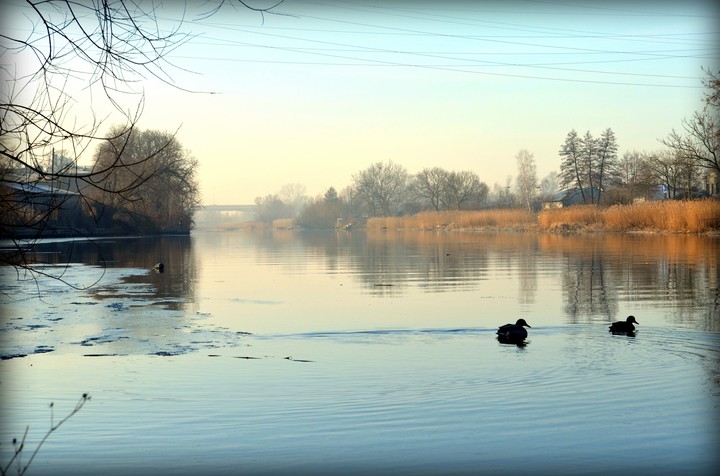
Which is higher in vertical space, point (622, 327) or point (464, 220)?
point (464, 220)

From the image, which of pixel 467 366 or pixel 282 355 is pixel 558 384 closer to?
pixel 467 366

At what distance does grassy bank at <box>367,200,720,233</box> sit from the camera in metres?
50.8

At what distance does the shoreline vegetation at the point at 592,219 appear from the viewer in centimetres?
5091

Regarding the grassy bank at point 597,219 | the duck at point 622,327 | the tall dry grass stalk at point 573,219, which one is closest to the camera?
the duck at point 622,327

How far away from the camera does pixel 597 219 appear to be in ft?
234

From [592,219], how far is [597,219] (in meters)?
0.58

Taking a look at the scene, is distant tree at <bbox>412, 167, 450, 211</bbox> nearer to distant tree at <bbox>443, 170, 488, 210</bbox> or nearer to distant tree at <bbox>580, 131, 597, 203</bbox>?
distant tree at <bbox>443, 170, 488, 210</bbox>

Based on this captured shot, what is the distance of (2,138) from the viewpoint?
5.27 metres

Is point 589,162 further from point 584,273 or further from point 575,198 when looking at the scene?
point 584,273

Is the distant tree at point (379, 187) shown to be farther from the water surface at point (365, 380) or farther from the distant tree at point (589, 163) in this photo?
the water surface at point (365, 380)

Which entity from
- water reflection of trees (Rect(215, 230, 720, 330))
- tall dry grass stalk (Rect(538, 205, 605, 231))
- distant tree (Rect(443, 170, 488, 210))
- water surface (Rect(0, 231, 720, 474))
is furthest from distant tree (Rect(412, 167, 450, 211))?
water surface (Rect(0, 231, 720, 474))

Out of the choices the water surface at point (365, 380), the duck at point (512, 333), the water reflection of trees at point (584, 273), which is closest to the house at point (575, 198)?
the water reflection of trees at point (584, 273)

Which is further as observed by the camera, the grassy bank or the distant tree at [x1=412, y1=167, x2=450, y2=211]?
the distant tree at [x1=412, y1=167, x2=450, y2=211]

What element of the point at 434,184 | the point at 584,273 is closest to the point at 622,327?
the point at 584,273
